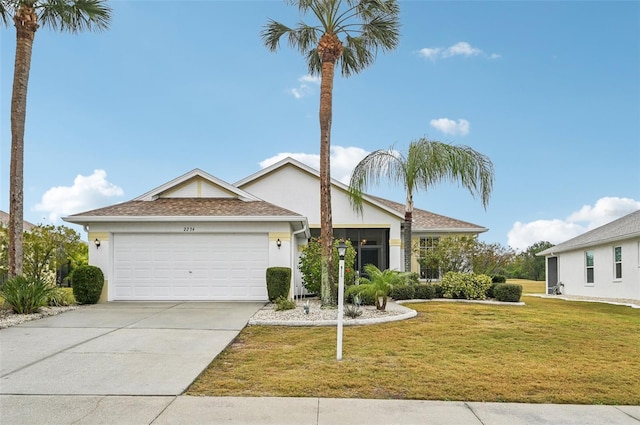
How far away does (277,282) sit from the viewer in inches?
600

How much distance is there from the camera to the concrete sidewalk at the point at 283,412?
A: 505 centimetres

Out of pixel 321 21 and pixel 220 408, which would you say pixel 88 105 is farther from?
pixel 220 408

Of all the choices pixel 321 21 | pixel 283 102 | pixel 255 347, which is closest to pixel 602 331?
pixel 255 347

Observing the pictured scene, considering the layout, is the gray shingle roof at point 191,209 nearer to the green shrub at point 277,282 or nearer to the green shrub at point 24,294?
the green shrub at point 277,282

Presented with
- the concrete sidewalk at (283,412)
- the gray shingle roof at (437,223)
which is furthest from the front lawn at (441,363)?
the gray shingle roof at (437,223)

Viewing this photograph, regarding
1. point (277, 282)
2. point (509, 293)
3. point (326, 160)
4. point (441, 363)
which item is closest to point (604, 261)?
point (509, 293)

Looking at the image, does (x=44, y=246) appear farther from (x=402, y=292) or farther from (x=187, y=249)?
(x=402, y=292)

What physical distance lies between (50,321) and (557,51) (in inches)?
720

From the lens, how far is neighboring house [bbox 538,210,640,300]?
64.8 ft

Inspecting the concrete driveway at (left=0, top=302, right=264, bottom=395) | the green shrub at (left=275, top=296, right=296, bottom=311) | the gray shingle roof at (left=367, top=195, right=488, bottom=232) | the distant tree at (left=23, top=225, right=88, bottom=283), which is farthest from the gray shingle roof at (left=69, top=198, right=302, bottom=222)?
the gray shingle roof at (left=367, top=195, right=488, bottom=232)

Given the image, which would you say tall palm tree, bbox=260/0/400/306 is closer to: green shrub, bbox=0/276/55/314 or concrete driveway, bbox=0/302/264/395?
concrete driveway, bbox=0/302/264/395

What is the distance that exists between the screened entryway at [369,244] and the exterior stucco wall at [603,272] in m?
9.73

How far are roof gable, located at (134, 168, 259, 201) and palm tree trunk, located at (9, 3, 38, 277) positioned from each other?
4598mm

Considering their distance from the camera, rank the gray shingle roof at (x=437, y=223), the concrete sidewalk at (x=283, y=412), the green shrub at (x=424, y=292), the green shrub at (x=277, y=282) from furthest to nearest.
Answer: the gray shingle roof at (x=437, y=223) < the green shrub at (x=424, y=292) < the green shrub at (x=277, y=282) < the concrete sidewalk at (x=283, y=412)
